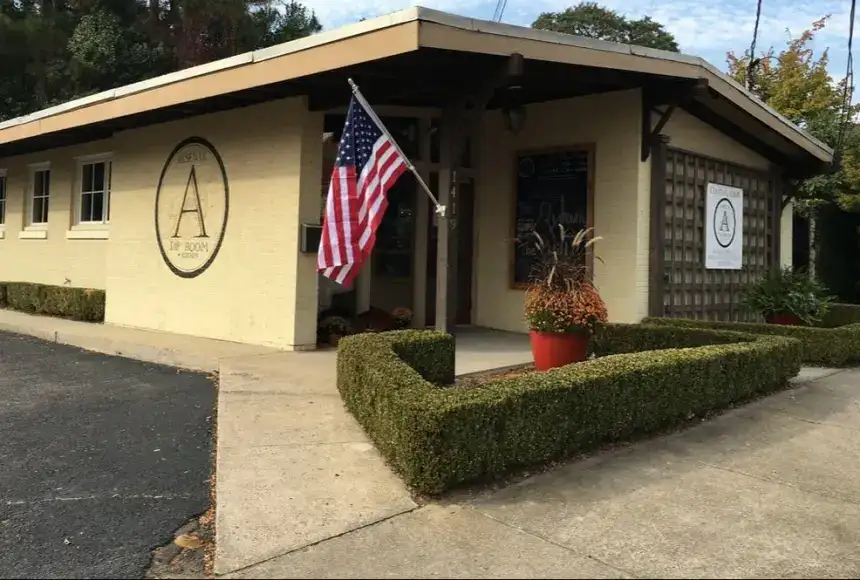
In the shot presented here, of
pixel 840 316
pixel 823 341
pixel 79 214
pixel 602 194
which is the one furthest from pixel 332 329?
pixel 840 316

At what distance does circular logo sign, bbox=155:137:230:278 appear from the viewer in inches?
380

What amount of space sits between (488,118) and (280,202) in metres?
3.75

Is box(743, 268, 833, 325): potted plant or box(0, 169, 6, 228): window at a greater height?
box(0, 169, 6, 228): window

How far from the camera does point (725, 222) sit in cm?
1092

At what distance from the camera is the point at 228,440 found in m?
4.96

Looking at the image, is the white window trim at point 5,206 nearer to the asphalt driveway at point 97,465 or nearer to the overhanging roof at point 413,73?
the overhanging roof at point 413,73

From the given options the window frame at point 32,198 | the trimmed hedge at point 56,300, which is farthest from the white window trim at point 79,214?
the window frame at point 32,198

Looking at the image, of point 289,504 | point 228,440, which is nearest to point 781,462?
point 289,504

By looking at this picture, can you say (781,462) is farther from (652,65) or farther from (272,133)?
(272,133)

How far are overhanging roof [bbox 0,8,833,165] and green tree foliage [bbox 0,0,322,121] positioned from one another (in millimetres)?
13033

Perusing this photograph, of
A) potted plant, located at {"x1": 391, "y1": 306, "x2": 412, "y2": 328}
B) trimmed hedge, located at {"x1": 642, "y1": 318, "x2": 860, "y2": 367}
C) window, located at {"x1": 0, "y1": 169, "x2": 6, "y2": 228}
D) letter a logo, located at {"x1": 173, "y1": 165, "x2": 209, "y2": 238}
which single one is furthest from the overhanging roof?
window, located at {"x1": 0, "y1": 169, "x2": 6, "y2": 228}

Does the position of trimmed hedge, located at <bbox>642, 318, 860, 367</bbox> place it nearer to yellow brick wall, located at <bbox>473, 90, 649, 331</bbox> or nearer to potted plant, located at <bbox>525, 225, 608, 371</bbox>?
yellow brick wall, located at <bbox>473, 90, 649, 331</bbox>

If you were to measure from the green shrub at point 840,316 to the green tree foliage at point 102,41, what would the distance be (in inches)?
777

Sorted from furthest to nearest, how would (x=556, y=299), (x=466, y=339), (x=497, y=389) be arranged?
(x=466, y=339) < (x=556, y=299) < (x=497, y=389)
